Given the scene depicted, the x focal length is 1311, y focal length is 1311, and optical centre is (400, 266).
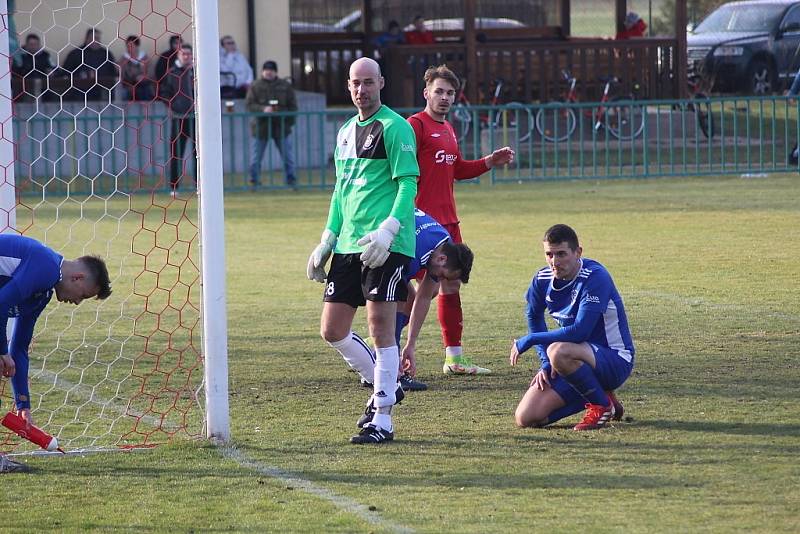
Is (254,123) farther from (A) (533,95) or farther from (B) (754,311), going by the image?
(B) (754,311)

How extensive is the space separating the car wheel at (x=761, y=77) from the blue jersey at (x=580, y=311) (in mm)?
23274

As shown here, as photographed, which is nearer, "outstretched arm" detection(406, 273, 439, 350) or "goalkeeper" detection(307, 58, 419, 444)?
"goalkeeper" detection(307, 58, 419, 444)

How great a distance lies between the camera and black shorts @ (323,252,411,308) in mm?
6238

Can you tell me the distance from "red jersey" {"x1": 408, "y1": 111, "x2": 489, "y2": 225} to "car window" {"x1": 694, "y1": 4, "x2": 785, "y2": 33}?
2246 centimetres

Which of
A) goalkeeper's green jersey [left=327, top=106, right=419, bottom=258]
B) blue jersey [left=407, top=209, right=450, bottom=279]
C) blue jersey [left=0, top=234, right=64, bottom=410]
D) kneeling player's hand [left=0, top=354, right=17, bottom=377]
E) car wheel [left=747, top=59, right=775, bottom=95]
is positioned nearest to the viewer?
blue jersey [left=0, top=234, right=64, bottom=410]

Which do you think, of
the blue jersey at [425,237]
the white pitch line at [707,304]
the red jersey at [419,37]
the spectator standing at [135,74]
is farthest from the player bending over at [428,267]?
the red jersey at [419,37]

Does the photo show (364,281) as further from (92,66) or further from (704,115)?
(704,115)

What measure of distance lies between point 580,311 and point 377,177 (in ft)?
3.91

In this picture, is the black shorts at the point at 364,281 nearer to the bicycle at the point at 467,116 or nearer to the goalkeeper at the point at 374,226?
the goalkeeper at the point at 374,226

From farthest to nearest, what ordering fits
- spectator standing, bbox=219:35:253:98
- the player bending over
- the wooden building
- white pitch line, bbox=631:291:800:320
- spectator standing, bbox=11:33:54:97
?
the wooden building < spectator standing, bbox=219:35:253:98 < spectator standing, bbox=11:33:54:97 < white pitch line, bbox=631:291:800:320 < the player bending over

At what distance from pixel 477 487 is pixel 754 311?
15.5 feet

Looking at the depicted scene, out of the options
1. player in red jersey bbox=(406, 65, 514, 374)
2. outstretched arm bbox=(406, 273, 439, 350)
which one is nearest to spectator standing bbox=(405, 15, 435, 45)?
player in red jersey bbox=(406, 65, 514, 374)

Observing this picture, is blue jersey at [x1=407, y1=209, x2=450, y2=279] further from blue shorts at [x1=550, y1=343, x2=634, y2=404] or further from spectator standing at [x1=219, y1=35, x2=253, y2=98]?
spectator standing at [x1=219, y1=35, x2=253, y2=98]

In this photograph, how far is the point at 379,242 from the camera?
6.02 m
